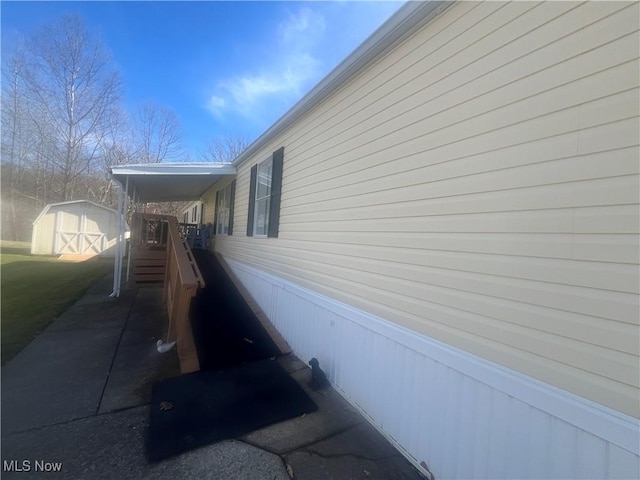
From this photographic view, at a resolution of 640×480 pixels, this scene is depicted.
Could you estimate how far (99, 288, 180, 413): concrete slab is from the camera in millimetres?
3170

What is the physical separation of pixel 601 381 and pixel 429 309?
1.07 metres

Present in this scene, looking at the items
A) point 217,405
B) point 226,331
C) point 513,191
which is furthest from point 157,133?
point 513,191

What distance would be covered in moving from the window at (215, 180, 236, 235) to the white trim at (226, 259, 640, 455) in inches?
275

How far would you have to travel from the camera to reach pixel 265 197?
20.4 ft

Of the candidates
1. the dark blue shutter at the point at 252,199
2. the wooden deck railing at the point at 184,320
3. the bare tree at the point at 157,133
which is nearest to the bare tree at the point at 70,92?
the bare tree at the point at 157,133

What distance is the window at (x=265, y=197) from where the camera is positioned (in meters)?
5.46

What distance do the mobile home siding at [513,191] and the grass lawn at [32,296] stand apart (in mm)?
5285

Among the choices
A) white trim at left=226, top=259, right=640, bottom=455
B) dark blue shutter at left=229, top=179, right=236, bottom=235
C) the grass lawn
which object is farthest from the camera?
dark blue shutter at left=229, top=179, right=236, bottom=235

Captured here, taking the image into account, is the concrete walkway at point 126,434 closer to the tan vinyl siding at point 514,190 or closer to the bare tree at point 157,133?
the tan vinyl siding at point 514,190

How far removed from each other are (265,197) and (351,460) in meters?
4.89

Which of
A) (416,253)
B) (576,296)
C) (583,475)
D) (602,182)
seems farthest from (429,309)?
(602,182)

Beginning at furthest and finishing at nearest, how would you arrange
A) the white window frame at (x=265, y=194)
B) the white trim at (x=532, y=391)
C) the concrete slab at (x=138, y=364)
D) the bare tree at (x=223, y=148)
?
the bare tree at (x=223, y=148) → the white window frame at (x=265, y=194) → the concrete slab at (x=138, y=364) → the white trim at (x=532, y=391)

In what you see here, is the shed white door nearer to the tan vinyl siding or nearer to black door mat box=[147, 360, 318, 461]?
black door mat box=[147, 360, 318, 461]

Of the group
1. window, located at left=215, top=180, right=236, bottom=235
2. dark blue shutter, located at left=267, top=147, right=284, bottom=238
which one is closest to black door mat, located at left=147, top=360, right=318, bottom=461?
dark blue shutter, located at left=267, top=147, right=284, bottom=238
